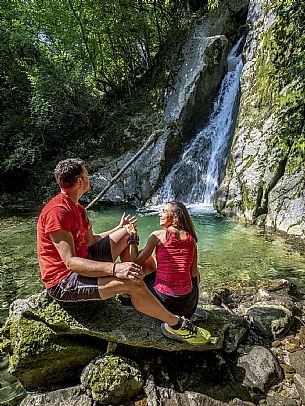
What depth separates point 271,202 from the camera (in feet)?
30.3

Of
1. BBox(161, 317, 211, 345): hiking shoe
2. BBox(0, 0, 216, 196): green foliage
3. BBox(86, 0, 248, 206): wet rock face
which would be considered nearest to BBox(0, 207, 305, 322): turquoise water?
BBox(161, 317, 211, 345): hiking shoe

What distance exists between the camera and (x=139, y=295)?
301 centimetres

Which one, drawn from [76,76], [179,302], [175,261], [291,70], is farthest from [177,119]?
[179,302]

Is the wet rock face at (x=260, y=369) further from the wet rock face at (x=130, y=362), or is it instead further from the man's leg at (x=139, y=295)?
the man's leg at (x=139, y=295)

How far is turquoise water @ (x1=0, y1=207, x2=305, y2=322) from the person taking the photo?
5840mm

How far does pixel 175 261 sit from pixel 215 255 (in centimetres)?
409

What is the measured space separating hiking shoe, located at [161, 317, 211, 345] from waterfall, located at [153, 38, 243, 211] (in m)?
9.75

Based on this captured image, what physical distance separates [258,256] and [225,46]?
39.8ft

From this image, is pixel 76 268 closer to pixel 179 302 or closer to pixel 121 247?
pixel 121 247

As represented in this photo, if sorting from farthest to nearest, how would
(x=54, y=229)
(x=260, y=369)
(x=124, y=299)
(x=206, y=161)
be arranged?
(x=206, y=161), (x=124, y=299), (x=260, y=369), (x=54, y=229)

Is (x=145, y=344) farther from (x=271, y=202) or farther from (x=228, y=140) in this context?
(x=228, y=140)

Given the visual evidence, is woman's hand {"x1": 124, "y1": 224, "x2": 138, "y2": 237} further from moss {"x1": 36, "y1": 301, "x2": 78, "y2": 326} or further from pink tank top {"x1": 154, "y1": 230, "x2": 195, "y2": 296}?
moss {"x1": 36, "y1": 301, "x2": 78, "y2": 326}

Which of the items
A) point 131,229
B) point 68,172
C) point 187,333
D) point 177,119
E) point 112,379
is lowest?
point 112,379

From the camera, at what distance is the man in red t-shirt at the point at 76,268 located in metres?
2.90
